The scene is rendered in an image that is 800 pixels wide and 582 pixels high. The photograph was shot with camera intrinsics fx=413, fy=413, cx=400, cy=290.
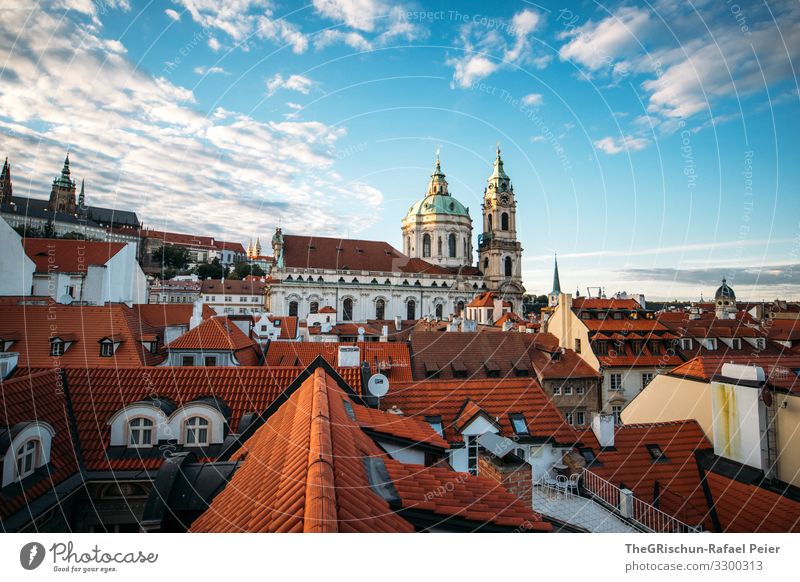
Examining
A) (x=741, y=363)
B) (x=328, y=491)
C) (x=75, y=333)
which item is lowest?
(x=328, y=491)

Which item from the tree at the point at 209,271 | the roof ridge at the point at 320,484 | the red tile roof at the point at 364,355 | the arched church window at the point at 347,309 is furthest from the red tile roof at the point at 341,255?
the roof ridge at the point at 320,484

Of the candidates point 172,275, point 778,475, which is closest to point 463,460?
point 778,475

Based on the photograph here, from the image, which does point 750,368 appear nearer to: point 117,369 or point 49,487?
point 49,487

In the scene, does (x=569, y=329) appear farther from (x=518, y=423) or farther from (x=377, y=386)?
(x=377, y=386)

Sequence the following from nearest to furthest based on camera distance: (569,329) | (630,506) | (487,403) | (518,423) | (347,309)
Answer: (630,506)
(518,423)
(487,403)
(569,329)
(347,309)

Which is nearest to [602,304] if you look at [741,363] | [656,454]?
[741,363]

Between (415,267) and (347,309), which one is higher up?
(415,267)

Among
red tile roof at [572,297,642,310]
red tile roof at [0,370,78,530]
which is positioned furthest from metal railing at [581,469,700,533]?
red tile roof at [572,297,642,310]
